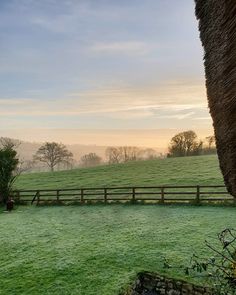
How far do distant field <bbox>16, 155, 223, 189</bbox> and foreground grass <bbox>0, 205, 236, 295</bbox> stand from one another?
1875 centimetres

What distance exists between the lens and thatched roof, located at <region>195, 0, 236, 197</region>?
1.33 m

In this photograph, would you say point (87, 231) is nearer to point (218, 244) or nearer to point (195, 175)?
point (218, 244)

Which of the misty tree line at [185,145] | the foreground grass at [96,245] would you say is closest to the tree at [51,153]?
the misty tree line at [185,145]

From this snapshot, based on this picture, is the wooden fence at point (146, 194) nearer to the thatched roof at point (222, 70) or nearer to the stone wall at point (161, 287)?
the stone wall at point (161, 287)

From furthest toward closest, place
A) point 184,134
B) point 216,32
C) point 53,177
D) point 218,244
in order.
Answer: point 184,134 < point 53,177 < point 218,244 < point 216,32

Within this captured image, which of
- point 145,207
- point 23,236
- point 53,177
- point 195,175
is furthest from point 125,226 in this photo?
point 53,177

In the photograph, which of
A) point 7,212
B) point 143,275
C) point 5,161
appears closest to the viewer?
point 143,275

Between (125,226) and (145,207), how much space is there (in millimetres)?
6647

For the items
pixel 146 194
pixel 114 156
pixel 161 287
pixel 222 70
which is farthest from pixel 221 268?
pixel 114 156

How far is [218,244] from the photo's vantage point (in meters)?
15.1

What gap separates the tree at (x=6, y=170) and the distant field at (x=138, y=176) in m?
14.4

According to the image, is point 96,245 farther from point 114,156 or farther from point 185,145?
point 114,156

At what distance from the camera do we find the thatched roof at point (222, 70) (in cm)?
133

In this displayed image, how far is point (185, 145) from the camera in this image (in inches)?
3342
